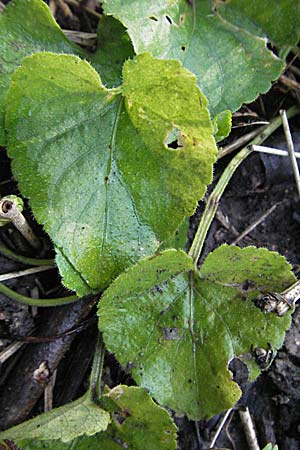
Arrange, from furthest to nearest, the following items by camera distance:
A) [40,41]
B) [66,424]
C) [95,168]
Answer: [40,41] → [95,168] → [66,424]

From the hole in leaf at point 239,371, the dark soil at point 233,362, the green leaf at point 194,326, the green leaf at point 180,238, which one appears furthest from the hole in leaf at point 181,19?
the hole in leaf at point 239,371

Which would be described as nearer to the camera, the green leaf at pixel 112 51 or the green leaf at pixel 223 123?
the green leaf at pixel 223 123

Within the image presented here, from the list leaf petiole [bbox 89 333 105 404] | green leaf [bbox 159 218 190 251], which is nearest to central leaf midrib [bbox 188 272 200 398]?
green leaf [bbox 159 218 190 251]

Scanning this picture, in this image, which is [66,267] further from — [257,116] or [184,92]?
[257,116]

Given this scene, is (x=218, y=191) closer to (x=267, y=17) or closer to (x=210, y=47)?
(x=210, y=47)

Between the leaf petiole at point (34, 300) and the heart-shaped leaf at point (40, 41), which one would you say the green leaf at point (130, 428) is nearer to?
the leaf petiole at point (34, 300)

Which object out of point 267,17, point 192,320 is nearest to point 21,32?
point 267,17

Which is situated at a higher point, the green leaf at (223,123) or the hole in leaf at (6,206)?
the hole in leaf at (6,206)
